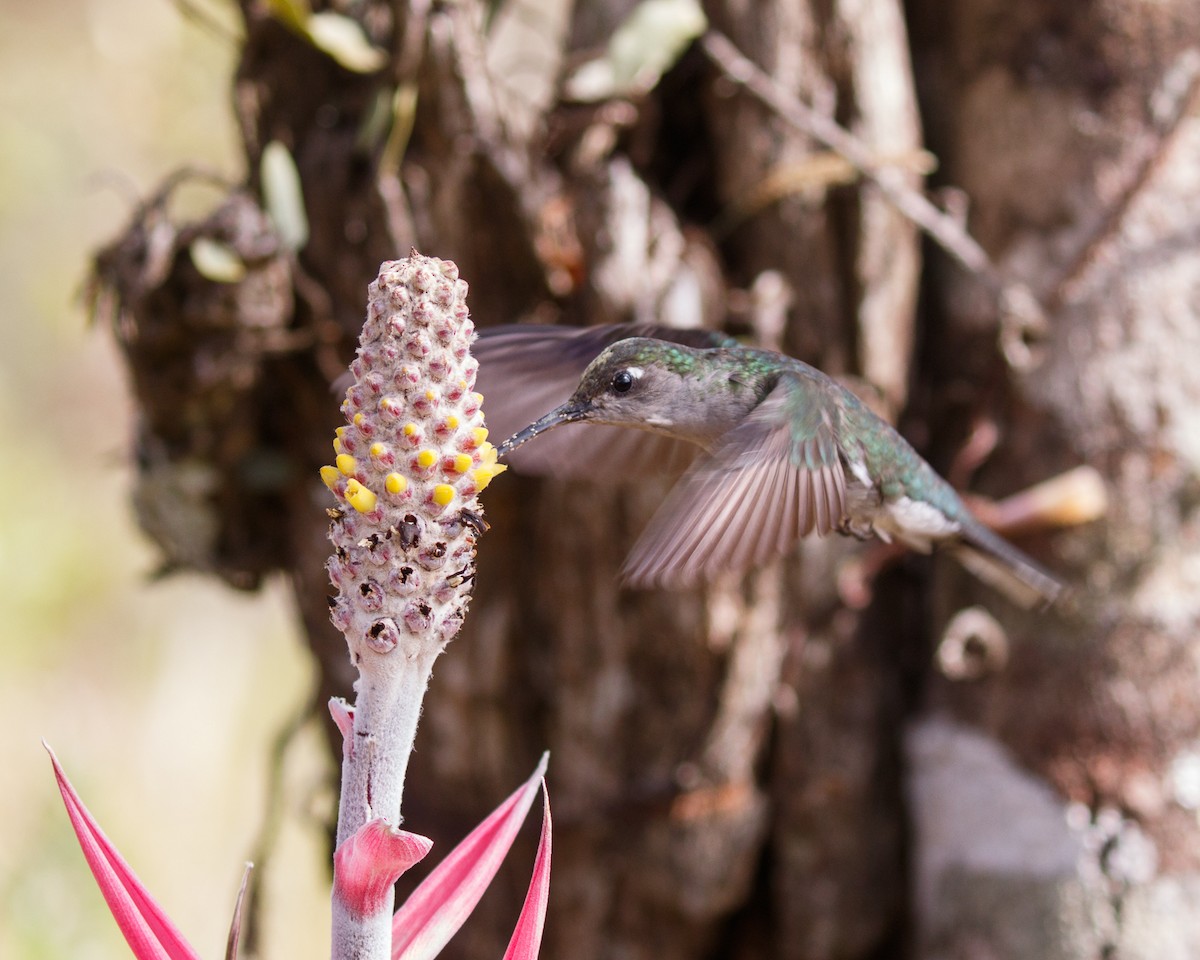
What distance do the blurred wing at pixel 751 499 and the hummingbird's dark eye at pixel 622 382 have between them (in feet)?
0.29

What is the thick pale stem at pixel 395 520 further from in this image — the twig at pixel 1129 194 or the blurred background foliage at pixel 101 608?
the blurred background foliage at pixel 101 608

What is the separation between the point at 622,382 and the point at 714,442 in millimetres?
161

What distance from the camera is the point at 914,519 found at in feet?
4.06

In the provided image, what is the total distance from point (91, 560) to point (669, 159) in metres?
1.94

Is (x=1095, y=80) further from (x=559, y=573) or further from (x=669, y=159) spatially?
(x=559, y=573)

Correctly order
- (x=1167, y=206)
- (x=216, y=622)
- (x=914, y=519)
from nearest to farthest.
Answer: (x=914, y=519) → (x=1167, y=206) → (x=216, y=622)

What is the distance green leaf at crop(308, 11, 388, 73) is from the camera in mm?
1438

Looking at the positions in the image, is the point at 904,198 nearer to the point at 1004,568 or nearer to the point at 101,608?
the point at 1004,568

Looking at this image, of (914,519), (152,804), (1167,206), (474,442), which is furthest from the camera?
(152,804)

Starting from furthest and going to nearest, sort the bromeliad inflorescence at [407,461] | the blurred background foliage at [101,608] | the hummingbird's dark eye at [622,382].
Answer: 1. the blurred background foliage at [101,608]
2. the hummingbird's dark eye at [622,382]
3. the bromeliad inflorescence at [407,461]

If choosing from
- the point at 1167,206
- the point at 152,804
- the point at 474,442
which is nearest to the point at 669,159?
the point at 1167,206

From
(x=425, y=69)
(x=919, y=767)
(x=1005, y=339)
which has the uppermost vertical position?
(x=425, y=69)

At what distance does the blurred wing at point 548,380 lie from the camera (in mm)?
1090


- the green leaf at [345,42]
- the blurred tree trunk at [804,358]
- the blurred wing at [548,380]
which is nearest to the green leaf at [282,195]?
the blurred tree trunk at [804,358]
